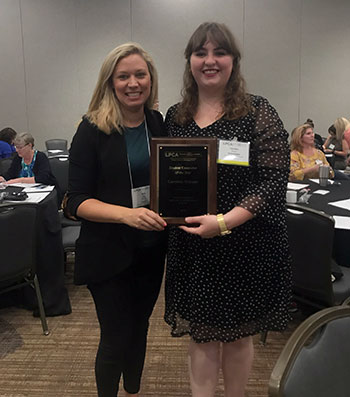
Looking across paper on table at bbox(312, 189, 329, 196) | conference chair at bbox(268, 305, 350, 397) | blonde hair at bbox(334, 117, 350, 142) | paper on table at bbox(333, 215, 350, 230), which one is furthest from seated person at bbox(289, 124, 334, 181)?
conference chair at bbox(268, 305, 350, 397)

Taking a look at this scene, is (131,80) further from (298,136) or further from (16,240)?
(298,136)

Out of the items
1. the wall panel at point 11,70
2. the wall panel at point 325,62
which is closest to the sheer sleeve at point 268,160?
the wall panel at point 325,62

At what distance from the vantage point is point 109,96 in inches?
60.1

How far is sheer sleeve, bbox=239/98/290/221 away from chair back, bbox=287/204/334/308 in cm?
72

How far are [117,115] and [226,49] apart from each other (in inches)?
17.6

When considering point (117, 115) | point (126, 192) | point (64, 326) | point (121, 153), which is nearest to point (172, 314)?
point (126, 192)

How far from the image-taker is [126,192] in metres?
1.53

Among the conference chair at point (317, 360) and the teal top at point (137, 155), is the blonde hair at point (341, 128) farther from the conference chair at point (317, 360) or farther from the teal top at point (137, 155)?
the conference chair at point (317, 360)

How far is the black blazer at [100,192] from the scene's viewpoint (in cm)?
150

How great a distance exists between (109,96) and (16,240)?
4.76ft

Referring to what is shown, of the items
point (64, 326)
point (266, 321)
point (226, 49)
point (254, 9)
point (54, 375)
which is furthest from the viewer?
point (254, 9)

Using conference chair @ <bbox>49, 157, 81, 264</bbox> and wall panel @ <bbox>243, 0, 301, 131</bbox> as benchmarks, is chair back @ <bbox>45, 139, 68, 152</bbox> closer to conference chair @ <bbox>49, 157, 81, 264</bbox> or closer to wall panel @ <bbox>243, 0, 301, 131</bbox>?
conference chair @ <bbox>49, 157, 81, 264</bbox>

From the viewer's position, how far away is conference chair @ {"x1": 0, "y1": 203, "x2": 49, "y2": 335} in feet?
8.32

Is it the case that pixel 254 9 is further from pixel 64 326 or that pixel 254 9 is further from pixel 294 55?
pixel 64 326
